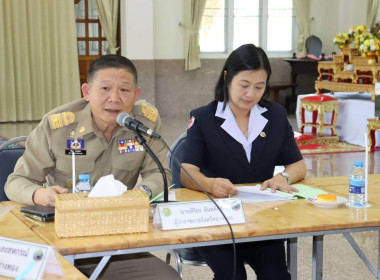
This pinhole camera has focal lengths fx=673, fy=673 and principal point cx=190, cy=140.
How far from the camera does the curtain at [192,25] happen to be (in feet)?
38.5

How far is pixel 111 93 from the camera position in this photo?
8.42ft

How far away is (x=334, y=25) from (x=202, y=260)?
33.6 feet

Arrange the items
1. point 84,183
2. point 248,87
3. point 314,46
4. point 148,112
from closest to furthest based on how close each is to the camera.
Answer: point 84,183, point 148,112, point 248,87, point 314,46

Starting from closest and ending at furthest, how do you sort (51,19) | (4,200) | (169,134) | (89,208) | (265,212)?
(89,208)
(265,212)
(4,200)
(169,134)
(51,19)

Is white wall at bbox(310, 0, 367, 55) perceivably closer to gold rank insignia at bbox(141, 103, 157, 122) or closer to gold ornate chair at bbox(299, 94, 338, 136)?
gold ornate chair at bbox(299, 94, 338, 136)

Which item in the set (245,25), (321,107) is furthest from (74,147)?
(245,25)

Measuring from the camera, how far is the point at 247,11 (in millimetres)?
12398

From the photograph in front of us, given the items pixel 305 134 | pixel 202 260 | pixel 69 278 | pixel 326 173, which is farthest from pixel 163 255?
pixel 305 134

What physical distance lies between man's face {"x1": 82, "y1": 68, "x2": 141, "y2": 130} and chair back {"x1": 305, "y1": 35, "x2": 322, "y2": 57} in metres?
9.78

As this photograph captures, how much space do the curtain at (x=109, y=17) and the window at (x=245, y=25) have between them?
169cm

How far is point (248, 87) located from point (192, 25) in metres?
9.04

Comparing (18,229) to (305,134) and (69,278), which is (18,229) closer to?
(69,278)

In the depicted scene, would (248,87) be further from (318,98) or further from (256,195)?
(318,98)

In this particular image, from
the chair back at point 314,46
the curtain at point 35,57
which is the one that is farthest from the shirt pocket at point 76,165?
the chair back at point 314,46
